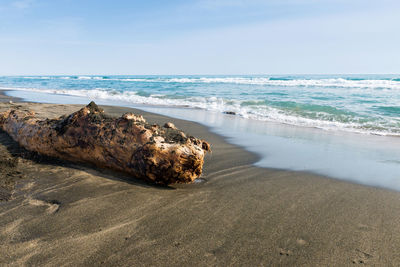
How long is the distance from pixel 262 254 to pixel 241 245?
0.16 metres

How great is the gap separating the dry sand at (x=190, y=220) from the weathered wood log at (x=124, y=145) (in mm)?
164

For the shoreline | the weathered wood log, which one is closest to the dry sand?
the weathered wood log

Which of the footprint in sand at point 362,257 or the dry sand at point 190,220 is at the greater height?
the dry sand at point 190,220

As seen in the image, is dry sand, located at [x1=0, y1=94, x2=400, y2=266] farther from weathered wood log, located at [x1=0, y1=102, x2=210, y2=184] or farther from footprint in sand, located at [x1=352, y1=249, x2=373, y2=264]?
weathered wood log, located at [x1=0, y1=102, x2=210, y2=184]

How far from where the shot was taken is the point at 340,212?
2.42 meters

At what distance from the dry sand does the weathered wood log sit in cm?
16

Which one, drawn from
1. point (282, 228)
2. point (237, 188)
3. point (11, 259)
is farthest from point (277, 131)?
point (11, 259)

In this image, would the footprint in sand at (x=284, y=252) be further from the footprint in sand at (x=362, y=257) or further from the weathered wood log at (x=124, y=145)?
the weathered wood log at (x=124, y=145)

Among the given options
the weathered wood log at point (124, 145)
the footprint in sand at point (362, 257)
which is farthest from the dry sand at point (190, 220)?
the weathered wood log at point (124, 145)

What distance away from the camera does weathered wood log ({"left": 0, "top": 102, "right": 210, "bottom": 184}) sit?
2736 mm

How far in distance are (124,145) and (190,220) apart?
1.20m

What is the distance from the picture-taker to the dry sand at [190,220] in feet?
5.74

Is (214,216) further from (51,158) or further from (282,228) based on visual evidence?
(51,158)

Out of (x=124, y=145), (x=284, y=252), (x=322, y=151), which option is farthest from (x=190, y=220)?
(x=322, y=151)
